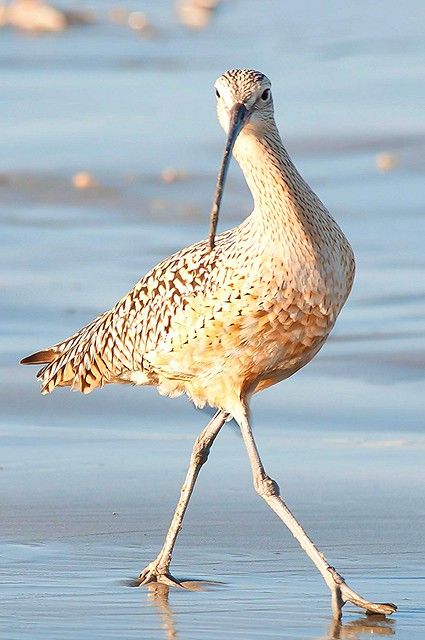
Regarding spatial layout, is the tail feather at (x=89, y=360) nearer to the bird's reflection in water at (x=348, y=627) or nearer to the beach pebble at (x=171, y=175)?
the bird's reflection in water at (x=348, y=627)

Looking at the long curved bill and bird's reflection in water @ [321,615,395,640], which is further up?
the long curved bill

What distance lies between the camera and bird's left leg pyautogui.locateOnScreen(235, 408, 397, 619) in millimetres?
6566

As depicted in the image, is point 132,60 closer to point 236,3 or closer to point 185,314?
point 236,3

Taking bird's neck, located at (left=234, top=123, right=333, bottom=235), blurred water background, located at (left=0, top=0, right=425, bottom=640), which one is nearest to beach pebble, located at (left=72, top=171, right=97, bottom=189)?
blurred water background, located at (left=0, top=0, right=425, bottom=640)

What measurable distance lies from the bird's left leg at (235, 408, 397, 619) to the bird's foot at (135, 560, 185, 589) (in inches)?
18.6

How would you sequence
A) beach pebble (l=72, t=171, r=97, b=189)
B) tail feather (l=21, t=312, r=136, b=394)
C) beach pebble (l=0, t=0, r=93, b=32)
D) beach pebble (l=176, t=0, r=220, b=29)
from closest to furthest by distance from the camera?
tail feather (l=21, t=312, r=136, b=394)
beach pebble (l=72, t=171, r=97, b=189)
beach pebble (l=0, t=0, r=93, b=32)
beach pebble (l=176, t=0, r=220, b=29)

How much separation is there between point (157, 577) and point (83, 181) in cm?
868

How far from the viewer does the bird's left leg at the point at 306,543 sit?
6566 mm

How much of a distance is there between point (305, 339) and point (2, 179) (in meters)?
8.78

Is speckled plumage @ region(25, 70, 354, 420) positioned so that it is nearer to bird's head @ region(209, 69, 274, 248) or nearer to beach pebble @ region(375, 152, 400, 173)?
bird's head @ region(209, 69, 274, 248)

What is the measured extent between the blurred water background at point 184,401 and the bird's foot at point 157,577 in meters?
0.10

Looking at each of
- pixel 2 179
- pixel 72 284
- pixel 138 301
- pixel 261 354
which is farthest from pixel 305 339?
pixel 2 179

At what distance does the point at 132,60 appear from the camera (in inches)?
901

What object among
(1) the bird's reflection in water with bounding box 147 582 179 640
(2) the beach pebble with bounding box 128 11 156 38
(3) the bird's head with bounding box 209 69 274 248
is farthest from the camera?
(2) the beach pebble with bounding box 128 11 156 38
